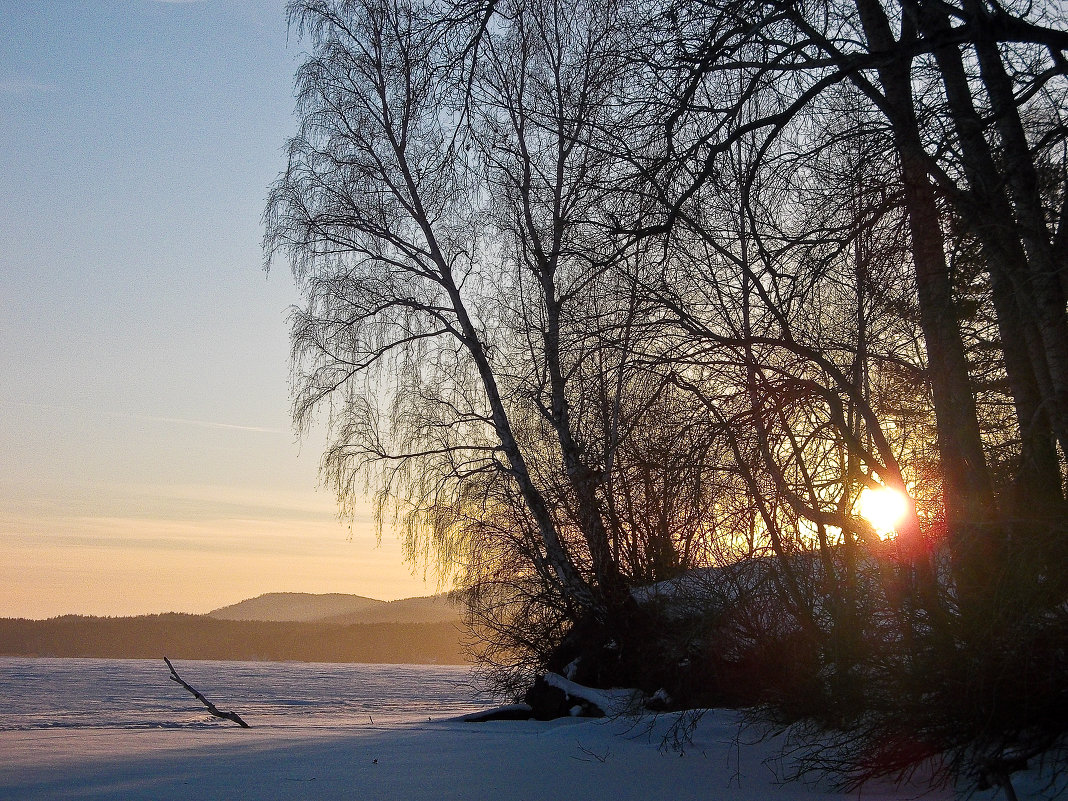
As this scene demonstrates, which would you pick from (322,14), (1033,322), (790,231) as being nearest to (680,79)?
(790,231)

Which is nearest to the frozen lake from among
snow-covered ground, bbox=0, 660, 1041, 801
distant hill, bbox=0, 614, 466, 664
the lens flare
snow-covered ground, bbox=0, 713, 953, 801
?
snow-covered ground, bbox=0, 660, 1041, 801

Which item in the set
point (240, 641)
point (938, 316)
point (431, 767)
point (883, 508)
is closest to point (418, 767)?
point (431, 767)

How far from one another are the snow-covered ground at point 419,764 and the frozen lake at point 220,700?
2.82 metres

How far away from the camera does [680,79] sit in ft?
16.1

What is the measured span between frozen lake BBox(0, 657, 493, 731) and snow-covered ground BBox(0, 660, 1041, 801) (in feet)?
9.24

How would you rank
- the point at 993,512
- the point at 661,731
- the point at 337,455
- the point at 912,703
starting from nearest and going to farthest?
1. the point at 912,703
2. the point at 993,512
3. the point at 661,731
4. the point at 337,455

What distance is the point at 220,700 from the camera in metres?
21.0

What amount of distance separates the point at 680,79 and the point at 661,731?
6.34 meters

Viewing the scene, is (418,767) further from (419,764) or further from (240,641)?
(240,641)

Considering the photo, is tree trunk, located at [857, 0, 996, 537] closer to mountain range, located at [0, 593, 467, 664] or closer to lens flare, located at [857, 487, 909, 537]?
lens flare, located at [857, 487, 909, 537]

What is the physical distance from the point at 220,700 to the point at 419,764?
622 inches

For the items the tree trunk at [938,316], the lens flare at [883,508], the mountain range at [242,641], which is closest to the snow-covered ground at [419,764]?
the lens flare at [883,508]

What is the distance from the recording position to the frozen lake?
1500 cm

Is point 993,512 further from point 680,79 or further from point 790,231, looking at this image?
point 680,79
